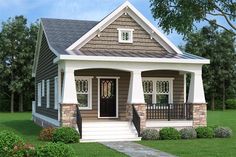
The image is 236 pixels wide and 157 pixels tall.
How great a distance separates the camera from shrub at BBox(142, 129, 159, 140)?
788 inches

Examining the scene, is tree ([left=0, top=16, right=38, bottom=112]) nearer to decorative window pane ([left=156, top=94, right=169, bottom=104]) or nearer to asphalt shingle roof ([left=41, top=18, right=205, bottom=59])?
asphalt shingle roof ([left=41, top=18, right=205, bottom=59])

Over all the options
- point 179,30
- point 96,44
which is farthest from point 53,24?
point 179,30

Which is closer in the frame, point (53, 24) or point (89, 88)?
point (89, 88)

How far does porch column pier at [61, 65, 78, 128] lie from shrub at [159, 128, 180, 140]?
153 inches

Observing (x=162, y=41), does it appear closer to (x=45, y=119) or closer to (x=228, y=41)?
(x=45, y=119)

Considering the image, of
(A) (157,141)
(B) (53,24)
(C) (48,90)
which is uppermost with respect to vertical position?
(B) (53,24)

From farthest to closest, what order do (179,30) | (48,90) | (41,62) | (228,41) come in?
(228,41)
(41,62)
(48,90)
(179,30)

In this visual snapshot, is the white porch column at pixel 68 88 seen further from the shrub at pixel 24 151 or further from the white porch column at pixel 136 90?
the shrub at pixel 24 151

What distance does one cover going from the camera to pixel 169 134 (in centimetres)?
1997

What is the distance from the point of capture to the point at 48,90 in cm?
2584

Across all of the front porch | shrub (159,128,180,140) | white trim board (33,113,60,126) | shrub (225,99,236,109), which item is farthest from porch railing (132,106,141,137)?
shrub (225,99,236,109)

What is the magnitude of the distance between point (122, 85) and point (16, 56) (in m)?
27.9

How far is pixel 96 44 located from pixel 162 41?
138 inches

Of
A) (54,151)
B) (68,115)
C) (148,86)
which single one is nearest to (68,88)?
(68,115)
